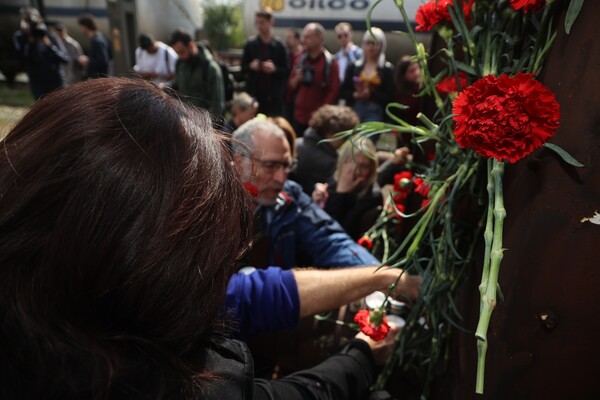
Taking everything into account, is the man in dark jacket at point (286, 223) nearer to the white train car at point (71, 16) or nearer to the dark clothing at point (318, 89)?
the dark clothing at point (318, 89)

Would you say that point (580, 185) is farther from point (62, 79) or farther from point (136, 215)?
point (62, 79)

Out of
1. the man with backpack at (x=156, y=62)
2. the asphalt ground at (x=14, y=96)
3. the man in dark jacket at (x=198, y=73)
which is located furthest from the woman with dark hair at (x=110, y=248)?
the asphalt ground at (x=14, y=96)

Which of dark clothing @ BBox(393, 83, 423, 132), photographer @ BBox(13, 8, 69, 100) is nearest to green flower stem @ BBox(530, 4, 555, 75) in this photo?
dark clothing @ BBox(393, 83, 423, 132)

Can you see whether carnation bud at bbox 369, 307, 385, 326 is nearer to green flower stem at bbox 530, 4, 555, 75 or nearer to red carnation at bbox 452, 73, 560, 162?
red carnation at bbox 452, 73, 560, 162

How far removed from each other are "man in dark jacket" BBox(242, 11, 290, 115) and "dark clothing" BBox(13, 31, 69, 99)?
136 inches

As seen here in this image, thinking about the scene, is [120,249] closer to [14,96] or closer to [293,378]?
[293,378]

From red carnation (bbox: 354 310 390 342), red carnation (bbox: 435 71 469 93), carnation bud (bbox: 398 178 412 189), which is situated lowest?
red carnation (bbox: 354 310 390 342)

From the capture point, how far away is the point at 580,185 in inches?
25.8

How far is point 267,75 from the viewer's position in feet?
17.9

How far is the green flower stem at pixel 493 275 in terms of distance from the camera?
0.64m

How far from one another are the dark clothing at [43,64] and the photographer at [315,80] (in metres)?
4.27

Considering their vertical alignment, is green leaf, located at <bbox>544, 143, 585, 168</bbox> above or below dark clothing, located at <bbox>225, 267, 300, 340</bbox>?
above

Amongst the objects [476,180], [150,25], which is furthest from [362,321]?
[150,25]

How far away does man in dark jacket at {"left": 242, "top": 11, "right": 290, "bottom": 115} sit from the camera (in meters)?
5.34
